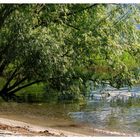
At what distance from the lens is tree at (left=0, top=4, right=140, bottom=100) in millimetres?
12938

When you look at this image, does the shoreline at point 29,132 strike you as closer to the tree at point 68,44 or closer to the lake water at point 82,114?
the lake water at point 82,114

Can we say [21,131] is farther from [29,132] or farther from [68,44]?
[68,44]

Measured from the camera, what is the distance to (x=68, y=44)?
46.2 feet

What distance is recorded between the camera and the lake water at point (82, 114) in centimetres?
1077

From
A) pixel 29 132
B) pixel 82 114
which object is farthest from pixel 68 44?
pixel 29 132

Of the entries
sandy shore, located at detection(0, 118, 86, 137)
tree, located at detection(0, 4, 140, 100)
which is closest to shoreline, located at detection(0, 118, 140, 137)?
sandy shore, located at detection(0, 118, 86, 137)

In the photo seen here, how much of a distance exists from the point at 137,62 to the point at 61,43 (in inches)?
112

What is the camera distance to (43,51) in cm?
1291

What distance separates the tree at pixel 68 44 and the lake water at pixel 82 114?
0.86m

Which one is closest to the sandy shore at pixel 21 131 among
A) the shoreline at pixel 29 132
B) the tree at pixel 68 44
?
the shoreline at pixel 29 132

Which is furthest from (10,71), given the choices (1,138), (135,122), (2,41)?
(1,138)

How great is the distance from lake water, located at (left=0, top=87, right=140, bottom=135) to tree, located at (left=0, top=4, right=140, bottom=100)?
2.81 ft

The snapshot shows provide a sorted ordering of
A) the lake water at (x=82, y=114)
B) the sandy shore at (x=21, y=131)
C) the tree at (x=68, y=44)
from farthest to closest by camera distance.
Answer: the tree at (x=68, y=44) → the lake water at (x=82, y=114) → the sandy shore at (x=21, y=131)

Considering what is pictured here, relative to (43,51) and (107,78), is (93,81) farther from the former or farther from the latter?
(43,51)
